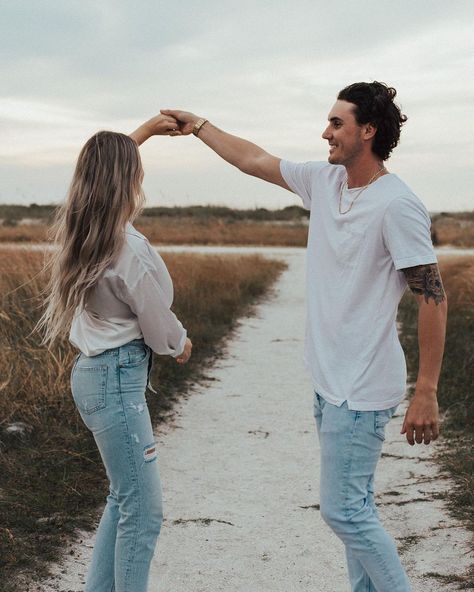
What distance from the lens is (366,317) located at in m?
2.47

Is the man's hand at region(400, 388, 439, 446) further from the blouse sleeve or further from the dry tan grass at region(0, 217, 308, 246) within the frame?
the dry tan grass at region(0, 217, 308, 246)

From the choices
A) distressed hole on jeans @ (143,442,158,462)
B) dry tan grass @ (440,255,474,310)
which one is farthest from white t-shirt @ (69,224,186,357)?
dry tan grass @ (440,255,474,310)

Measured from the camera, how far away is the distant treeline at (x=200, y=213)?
51.0m

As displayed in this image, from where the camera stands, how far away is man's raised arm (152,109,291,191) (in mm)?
3051

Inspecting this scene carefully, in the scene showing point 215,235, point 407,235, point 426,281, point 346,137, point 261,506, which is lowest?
point 261,506

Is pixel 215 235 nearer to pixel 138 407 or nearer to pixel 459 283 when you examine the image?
pixel 459 283

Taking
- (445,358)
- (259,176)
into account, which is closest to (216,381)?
(445,358)

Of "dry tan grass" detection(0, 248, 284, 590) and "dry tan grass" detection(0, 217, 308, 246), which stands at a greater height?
"dry tan grass" detection(0, 217, 308, 246)

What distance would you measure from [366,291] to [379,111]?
575mm

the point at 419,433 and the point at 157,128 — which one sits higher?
the point at 157,128

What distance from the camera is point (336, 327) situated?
2510 millimetres

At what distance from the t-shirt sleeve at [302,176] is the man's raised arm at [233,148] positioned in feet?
0.18

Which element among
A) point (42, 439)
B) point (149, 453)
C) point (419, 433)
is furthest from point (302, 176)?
point (42, 439)

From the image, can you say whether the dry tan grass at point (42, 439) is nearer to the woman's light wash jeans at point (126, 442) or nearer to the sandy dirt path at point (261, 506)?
the sandy dirt path at point (261, 506)
